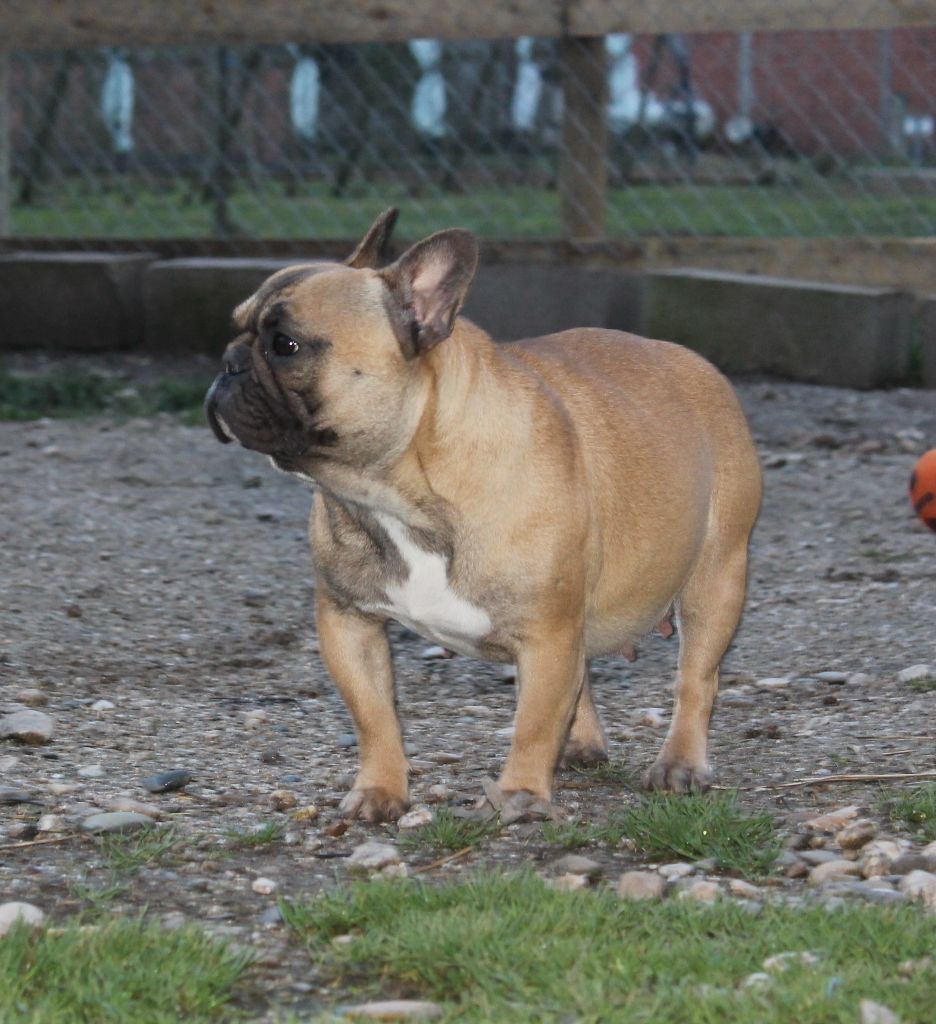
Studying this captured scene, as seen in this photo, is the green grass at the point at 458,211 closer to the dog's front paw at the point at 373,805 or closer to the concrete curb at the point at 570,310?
the concrete curb at the point at 570,310

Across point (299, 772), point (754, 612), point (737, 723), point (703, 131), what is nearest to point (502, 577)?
point (299, 772)

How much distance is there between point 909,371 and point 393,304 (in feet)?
17.9

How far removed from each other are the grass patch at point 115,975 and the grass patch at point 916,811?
1.41 m

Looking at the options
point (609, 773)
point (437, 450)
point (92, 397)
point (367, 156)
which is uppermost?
point (437, 450)

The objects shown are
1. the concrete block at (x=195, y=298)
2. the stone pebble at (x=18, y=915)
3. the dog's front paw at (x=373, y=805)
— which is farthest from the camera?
the concrete block at (x=195, y=298)

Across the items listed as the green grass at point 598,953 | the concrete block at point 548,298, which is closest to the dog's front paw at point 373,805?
the green grass at point 598,953

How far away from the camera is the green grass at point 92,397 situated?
8117 millimetres

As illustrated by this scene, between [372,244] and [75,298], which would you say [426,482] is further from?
[75,298]

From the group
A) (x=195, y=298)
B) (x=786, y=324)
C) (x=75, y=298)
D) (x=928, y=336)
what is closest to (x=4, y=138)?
(x=75, y=298)

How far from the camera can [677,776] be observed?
3873mm

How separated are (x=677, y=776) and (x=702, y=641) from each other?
1.23 ft

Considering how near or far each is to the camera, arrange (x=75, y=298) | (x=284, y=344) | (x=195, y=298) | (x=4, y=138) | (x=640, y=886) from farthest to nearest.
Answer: (x=4, y=138), (x=75, y=298), (x=195, y=298), (x=284, y=344), (x=640, y=886)

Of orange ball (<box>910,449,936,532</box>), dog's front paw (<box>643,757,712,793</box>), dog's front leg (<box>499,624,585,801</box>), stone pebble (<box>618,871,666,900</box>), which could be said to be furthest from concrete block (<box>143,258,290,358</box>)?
stone pebble (<box>618,871,666,900</box>)

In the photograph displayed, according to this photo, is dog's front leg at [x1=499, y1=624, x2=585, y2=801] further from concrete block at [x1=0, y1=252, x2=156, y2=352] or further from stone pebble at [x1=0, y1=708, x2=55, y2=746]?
concrete block at [x1=0, y1=252, x2=156, y2=352]
